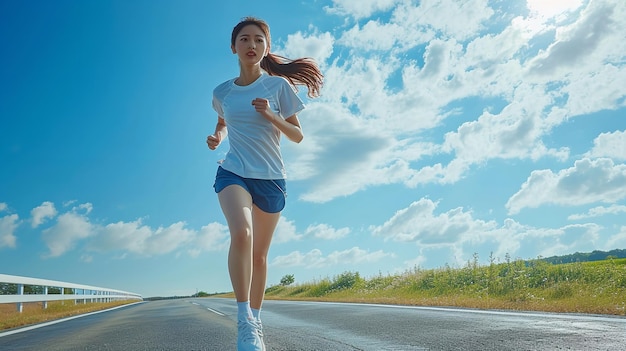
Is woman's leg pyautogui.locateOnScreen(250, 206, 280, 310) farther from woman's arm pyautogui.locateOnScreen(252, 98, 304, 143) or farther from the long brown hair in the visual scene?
the long brown hair

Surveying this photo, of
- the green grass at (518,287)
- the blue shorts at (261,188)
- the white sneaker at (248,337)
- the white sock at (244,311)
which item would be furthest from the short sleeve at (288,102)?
the green grass at (518,287)

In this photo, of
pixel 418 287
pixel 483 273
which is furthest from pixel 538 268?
pixel 418 287

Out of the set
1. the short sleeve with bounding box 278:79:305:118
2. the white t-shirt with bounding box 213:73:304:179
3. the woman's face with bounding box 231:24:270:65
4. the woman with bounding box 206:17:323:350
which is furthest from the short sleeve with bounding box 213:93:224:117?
the short sleeve with bounding box 278:79:305:118

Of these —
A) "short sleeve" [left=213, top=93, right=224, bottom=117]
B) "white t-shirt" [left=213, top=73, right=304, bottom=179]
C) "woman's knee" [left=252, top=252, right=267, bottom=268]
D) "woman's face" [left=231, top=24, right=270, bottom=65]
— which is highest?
"woman's face" [left=231, top=24, right=270, bottom=65]

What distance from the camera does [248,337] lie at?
3.30m

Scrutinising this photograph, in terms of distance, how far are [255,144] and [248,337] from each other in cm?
125

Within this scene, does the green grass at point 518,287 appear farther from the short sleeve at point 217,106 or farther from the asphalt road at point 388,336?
the short sleeve at point 217,106

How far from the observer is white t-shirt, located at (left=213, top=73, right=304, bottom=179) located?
375 centimetres

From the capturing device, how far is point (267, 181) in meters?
3.79

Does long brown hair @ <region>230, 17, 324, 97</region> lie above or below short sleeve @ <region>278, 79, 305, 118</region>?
above

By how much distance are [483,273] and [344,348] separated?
43.7ft

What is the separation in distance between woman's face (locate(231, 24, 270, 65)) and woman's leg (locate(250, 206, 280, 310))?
103cm

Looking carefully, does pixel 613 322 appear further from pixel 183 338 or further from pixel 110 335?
pixel 110 335

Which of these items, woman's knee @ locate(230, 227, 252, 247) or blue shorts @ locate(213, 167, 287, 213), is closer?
woman's knee @ locate(230, 227, 252, 247)
